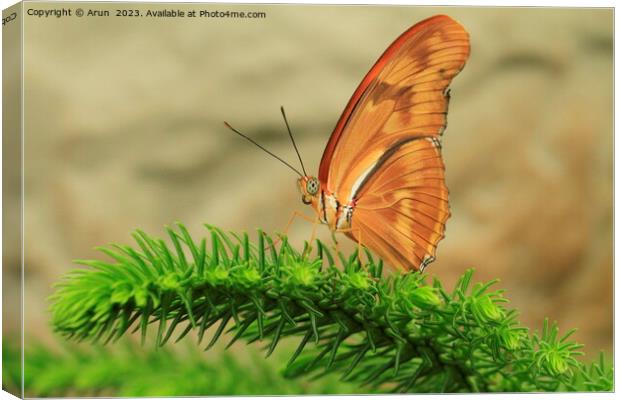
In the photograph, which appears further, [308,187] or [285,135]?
[285,135]

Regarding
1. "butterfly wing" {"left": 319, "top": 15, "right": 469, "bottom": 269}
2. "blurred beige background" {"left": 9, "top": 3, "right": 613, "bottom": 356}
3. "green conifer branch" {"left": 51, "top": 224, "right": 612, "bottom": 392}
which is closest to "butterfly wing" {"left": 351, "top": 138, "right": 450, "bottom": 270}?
"butterfly wing" {"left": 319, "top": 15, "right": 469, "bottom": 269}

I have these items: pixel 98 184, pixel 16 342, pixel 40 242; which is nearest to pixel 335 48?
pixel 98 184

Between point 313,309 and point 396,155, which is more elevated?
point 396,155

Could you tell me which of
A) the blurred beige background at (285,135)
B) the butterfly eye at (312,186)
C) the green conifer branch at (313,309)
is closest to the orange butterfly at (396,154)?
the butterfly eye at (312,186)

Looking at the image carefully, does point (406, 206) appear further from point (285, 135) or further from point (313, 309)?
point (313, 309)

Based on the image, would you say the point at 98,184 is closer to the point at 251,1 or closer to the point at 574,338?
the point at 251,1

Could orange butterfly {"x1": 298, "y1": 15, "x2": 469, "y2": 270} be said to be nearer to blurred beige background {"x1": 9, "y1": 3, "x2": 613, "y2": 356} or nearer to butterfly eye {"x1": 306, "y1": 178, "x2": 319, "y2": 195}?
butterfly eye {"x1": 306, "y1": 178, "x2": 319, "y2": 195}

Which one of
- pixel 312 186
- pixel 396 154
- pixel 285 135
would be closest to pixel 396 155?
pixel 396 154

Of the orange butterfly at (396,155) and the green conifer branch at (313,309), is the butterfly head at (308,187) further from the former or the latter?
the green conifer branch at (313,309)
